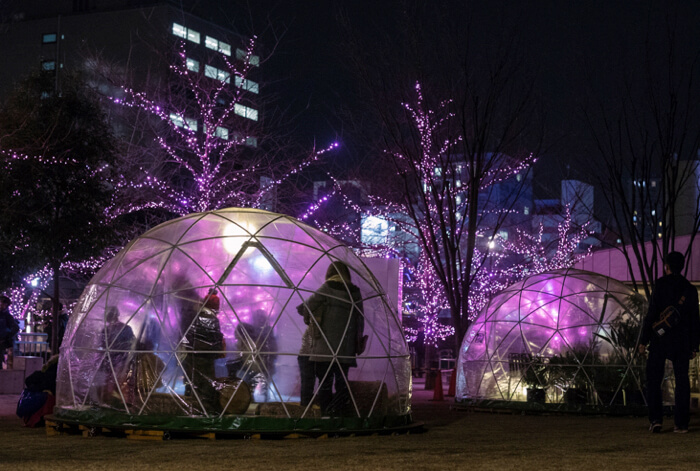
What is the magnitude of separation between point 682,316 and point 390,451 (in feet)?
12.6

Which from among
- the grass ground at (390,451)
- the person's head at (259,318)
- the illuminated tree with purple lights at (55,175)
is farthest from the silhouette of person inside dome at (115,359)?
the illuminated tree with purple lights at (55,175)

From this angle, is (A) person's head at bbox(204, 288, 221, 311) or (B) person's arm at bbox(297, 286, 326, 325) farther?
(B) person's arm at bbox(297, 286, 326, 325)

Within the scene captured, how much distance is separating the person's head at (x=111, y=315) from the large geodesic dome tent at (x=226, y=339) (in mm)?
14

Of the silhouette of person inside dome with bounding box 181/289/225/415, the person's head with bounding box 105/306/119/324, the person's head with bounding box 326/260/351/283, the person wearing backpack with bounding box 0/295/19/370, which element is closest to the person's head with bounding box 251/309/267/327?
the silhouette of person inside dome with bounding box 181/289/225/415

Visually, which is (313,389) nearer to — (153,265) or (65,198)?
(153,265)

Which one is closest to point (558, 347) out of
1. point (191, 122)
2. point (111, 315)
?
point (111, 315)

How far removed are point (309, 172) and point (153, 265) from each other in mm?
15486

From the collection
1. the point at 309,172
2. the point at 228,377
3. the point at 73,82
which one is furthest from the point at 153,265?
the point at 309,172

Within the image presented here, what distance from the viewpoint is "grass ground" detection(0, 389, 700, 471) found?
708 centimetres

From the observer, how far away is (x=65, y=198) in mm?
17625

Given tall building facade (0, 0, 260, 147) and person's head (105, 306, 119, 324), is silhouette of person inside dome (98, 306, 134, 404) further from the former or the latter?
tall building facade (0, 0, 260, 147)

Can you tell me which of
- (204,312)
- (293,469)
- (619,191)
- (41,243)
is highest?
(619,191)

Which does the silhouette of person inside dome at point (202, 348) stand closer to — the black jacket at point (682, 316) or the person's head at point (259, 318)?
the person's head at point (259, 318)

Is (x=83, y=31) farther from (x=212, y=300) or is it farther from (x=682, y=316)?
(x=682, y=316)
